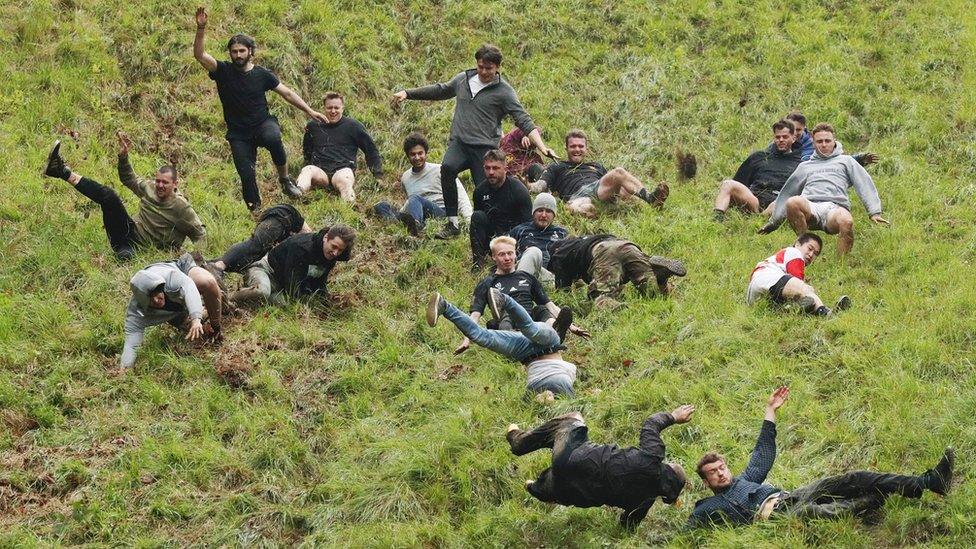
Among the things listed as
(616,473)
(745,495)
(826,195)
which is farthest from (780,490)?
(826,195)

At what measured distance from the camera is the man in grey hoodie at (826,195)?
11.3 m

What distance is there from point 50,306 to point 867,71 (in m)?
11.8

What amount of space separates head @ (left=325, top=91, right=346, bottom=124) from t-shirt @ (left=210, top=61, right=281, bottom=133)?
133 centimetres

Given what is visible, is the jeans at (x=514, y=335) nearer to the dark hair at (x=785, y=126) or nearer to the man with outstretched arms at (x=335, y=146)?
the man with outstretched arms at (x=335, y=146)

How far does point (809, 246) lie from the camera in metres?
10.5

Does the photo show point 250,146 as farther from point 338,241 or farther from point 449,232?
point 338,241

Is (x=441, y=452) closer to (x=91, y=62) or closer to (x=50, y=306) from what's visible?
(x=50, y=306)

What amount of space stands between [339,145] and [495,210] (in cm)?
289

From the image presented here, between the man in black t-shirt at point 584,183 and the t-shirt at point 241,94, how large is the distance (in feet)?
11.4

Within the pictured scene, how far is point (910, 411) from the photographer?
812 centimetres

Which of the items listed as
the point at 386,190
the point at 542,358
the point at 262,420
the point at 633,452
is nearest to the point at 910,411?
the point at 633,452

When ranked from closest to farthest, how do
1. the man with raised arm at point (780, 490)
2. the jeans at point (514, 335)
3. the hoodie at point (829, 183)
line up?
the man with raised arm at point (780, 490) → the jeans at point (514, 335) → the hoodie at point (829, 183)

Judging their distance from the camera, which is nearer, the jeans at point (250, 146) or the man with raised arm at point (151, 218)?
the man with raised arm at point (151, 218)

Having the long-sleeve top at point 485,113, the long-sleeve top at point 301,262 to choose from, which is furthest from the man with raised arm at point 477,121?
the long-sleeve top at point 301,262
